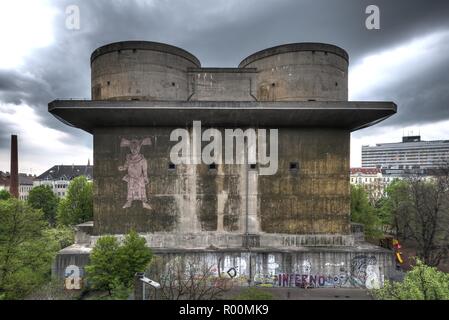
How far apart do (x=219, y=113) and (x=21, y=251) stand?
47.8 feet

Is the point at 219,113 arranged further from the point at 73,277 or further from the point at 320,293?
the point at 73,277

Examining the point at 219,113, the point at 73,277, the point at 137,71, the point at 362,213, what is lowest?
the point at 73,277

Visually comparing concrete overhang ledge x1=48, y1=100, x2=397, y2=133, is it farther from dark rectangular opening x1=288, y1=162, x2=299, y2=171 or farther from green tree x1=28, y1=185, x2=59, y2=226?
green tree x1=28, y1=185, x2=59, y2=226

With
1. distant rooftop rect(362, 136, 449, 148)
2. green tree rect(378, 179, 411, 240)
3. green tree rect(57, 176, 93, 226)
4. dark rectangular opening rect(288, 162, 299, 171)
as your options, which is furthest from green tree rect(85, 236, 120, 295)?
distant rooftop rect(362, 136, 449, 148)

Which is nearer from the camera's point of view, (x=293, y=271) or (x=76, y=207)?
(x=293, y=271)

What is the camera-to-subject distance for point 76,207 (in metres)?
31.7

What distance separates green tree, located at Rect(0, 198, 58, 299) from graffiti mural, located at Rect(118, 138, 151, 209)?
5.52 metres

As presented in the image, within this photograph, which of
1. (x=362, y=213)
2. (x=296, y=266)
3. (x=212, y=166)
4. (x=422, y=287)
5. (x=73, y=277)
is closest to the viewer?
(x=422, y=287)

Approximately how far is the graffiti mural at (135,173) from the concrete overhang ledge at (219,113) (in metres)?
1.51

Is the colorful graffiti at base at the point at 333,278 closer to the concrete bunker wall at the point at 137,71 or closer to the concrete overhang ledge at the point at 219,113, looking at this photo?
the concrete overhang ledge at the point at 219,113

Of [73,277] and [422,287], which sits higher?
[422,287]

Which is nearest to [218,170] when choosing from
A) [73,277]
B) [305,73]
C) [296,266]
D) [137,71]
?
[296,266]
